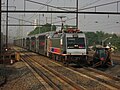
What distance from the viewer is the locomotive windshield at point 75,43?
2372 cm

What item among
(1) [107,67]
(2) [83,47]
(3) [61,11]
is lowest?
(1) [107,67]

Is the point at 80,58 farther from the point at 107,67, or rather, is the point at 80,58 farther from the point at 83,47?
the point at 107,67

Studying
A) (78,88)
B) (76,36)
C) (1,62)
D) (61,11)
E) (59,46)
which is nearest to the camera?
(78,88)

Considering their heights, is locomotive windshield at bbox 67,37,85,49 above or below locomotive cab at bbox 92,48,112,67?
above

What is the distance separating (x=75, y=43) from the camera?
78.4 ft

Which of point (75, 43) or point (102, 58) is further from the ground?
point (75, 43)

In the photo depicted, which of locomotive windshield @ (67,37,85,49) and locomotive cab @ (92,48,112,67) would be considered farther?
locomotive cab @ (92,48,112,67)

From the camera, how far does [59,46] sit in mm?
25734

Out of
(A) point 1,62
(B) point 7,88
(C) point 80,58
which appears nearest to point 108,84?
(B) point 7,88

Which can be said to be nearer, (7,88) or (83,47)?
(7,88)

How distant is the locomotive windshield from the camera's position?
2372 cm

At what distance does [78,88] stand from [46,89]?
1.51m

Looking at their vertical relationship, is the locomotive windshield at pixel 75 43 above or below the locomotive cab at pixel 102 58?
above

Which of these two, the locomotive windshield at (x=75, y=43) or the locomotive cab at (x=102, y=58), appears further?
the locomotive cab at (x=102, y=58)
